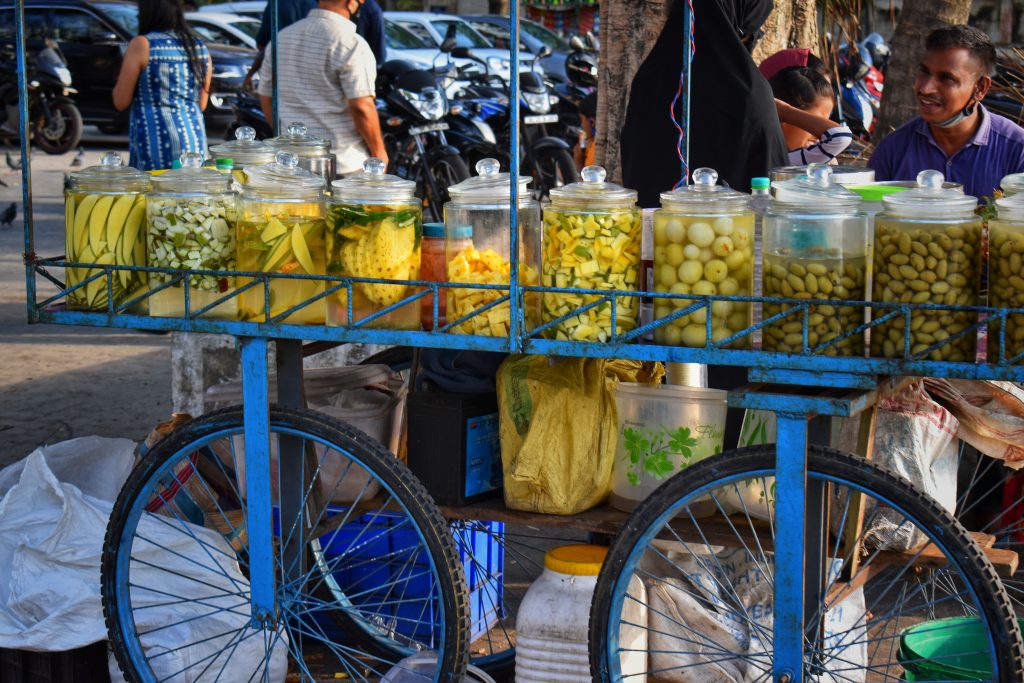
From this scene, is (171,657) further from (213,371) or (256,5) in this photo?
(256,5)

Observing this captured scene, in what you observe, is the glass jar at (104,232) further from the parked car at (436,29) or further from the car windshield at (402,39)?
the parked car at (436,29)

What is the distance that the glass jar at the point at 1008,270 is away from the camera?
2316mm

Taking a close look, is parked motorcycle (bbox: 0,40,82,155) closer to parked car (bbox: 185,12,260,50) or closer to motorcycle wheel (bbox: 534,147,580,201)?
parked car (bbox: 185,12,260,50)

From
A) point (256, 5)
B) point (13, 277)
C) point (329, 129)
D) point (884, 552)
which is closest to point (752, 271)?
point (884, 552)

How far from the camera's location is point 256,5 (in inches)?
675

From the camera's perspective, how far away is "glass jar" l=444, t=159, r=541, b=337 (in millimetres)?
2676

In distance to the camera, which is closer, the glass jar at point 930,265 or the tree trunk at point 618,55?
the glass jar at point 930,265

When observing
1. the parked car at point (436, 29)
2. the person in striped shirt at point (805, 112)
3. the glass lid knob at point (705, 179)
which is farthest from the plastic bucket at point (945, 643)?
the parked car at point (436, 29)

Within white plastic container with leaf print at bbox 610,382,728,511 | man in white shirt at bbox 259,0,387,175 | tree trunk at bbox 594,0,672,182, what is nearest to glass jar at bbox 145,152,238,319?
white plastic container with leaf print at bbox 610,382,728,511

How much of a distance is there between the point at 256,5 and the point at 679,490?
15801mm

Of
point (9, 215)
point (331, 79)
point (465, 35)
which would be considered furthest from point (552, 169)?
point (465, 35)

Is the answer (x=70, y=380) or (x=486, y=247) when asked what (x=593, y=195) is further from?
(x=70, y=380)

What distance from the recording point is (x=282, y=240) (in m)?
2.79

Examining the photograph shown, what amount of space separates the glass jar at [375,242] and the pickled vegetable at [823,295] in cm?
78
